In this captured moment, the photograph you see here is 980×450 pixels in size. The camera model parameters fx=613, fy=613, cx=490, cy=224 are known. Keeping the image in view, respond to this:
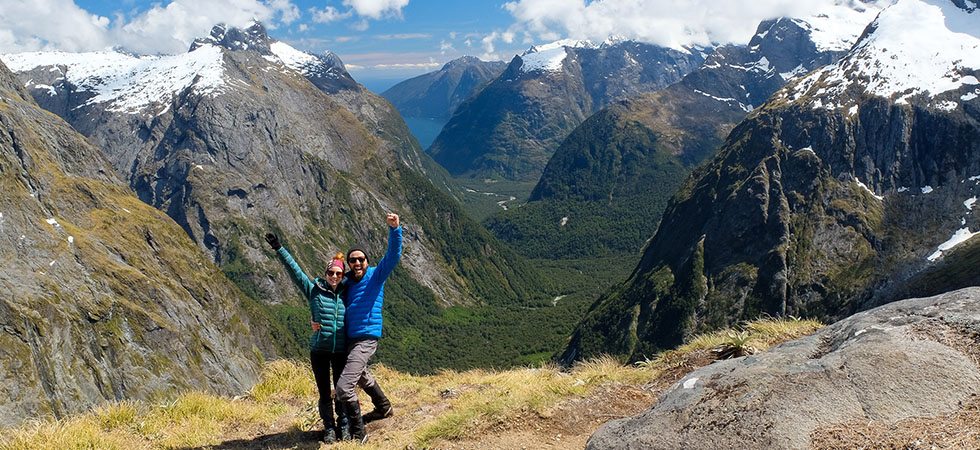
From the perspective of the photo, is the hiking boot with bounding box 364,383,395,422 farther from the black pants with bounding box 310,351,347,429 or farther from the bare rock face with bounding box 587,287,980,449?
the bare rock face with bounding box 587,287,980,449

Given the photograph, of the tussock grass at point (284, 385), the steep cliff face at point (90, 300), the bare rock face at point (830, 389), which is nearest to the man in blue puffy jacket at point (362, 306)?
the tussock grass at point (284, 385)

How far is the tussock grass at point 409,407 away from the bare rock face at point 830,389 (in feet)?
15.7

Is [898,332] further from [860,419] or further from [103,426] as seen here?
[103,426]

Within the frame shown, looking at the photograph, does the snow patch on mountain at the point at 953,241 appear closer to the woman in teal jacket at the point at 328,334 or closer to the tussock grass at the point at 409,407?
the tussock grass at the point at 409,407

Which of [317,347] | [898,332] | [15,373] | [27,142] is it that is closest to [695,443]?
[898,332]

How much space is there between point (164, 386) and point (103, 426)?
94.9 metres

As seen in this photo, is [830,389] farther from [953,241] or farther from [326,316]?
[953,241]

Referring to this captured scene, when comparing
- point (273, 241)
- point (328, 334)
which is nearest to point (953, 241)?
point (328, 334)

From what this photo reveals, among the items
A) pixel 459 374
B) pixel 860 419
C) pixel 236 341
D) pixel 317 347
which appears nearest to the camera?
pixel 860 419

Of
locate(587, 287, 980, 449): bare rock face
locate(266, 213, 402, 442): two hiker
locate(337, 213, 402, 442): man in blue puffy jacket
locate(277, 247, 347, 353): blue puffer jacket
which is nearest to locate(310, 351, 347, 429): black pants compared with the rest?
locate(266, 213, 402, 442): two hiker

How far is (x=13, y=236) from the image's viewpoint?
99375 mm

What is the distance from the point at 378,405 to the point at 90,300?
108550mm

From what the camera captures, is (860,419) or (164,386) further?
(164,386)

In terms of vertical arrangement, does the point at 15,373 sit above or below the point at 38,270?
below
